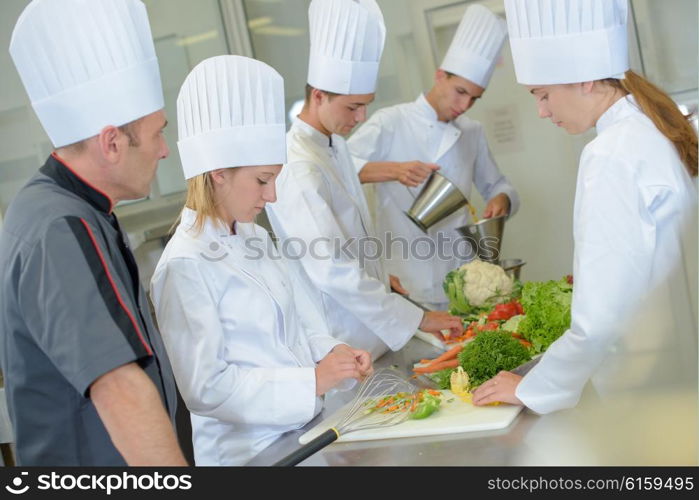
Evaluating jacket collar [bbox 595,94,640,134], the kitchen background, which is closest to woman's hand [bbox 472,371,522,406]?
jacket collar [bbox 595,94,640,134]

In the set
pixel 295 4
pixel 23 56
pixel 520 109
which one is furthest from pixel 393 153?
pixel 23 56

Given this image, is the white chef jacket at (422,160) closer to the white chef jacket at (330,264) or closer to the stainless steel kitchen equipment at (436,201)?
the stainless steel kitchen equipment at (436,201)

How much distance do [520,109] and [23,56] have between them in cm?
266

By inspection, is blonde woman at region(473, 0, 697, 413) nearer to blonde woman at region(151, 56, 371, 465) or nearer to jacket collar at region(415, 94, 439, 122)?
blonde woman at region(151, 56, 371, 465)

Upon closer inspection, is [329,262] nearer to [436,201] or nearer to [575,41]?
[436,201]

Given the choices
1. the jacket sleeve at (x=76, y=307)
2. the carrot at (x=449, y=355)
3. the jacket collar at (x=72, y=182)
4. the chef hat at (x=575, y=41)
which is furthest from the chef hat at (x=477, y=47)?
the jacket sleeve at (x=76, y=307)

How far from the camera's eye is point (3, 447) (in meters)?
2.56

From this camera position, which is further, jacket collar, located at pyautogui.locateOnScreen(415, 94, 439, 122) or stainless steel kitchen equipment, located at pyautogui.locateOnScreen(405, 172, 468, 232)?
jacket collar, located at pyautogui.locateOnScreen(415, 94, 439, 122)

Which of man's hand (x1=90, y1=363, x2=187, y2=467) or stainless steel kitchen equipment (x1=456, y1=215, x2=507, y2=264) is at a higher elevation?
man's hand (x1=90, y1=363, x2=187, y2=467)

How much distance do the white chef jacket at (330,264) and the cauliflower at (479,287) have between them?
212 millimetres

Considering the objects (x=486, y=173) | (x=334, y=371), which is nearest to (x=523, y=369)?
(x=334, y=371)

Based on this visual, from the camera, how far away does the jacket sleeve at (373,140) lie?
3.01 meters

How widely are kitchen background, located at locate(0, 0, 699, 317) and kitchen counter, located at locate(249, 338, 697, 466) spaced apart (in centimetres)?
195

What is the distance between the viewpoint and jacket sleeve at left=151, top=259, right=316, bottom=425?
1486mm
